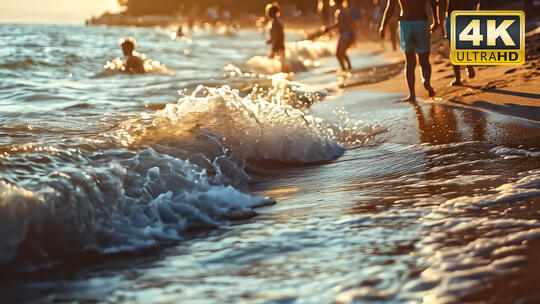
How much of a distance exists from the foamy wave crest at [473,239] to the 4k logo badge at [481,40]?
214 inches

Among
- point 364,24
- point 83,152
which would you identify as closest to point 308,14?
point 364,24

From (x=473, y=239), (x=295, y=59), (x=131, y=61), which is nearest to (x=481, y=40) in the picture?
(x=473, y=239)

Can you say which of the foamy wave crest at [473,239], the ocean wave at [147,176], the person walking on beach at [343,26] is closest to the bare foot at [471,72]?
the ocean wave at [147,176]

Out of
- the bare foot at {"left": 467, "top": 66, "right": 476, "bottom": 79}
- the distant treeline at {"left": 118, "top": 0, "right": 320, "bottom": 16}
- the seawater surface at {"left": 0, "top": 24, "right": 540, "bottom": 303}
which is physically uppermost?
the distant treeline at {"left": 118, "top": 0, "right": 320, "bottom": 16}

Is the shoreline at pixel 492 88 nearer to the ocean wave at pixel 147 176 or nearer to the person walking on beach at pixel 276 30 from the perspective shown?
the ocean wave at pixel 147 176

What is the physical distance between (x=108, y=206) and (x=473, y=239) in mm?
2130

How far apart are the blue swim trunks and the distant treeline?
57.1m

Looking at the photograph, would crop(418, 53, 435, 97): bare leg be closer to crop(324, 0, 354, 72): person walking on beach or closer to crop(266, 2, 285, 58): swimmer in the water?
crop(324, 0, 354, 72): person walking on beach

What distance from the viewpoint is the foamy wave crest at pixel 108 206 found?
3930 mm

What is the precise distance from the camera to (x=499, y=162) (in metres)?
5.16

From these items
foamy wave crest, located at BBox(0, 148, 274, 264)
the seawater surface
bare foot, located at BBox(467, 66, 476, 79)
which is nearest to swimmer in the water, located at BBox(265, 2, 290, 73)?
bare foot, located at BBox(467, 66, 476, 79)

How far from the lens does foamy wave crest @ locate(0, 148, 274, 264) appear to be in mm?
3930

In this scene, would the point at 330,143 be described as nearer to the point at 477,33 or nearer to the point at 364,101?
the point at 364,101

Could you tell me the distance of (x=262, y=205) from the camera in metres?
4.76
